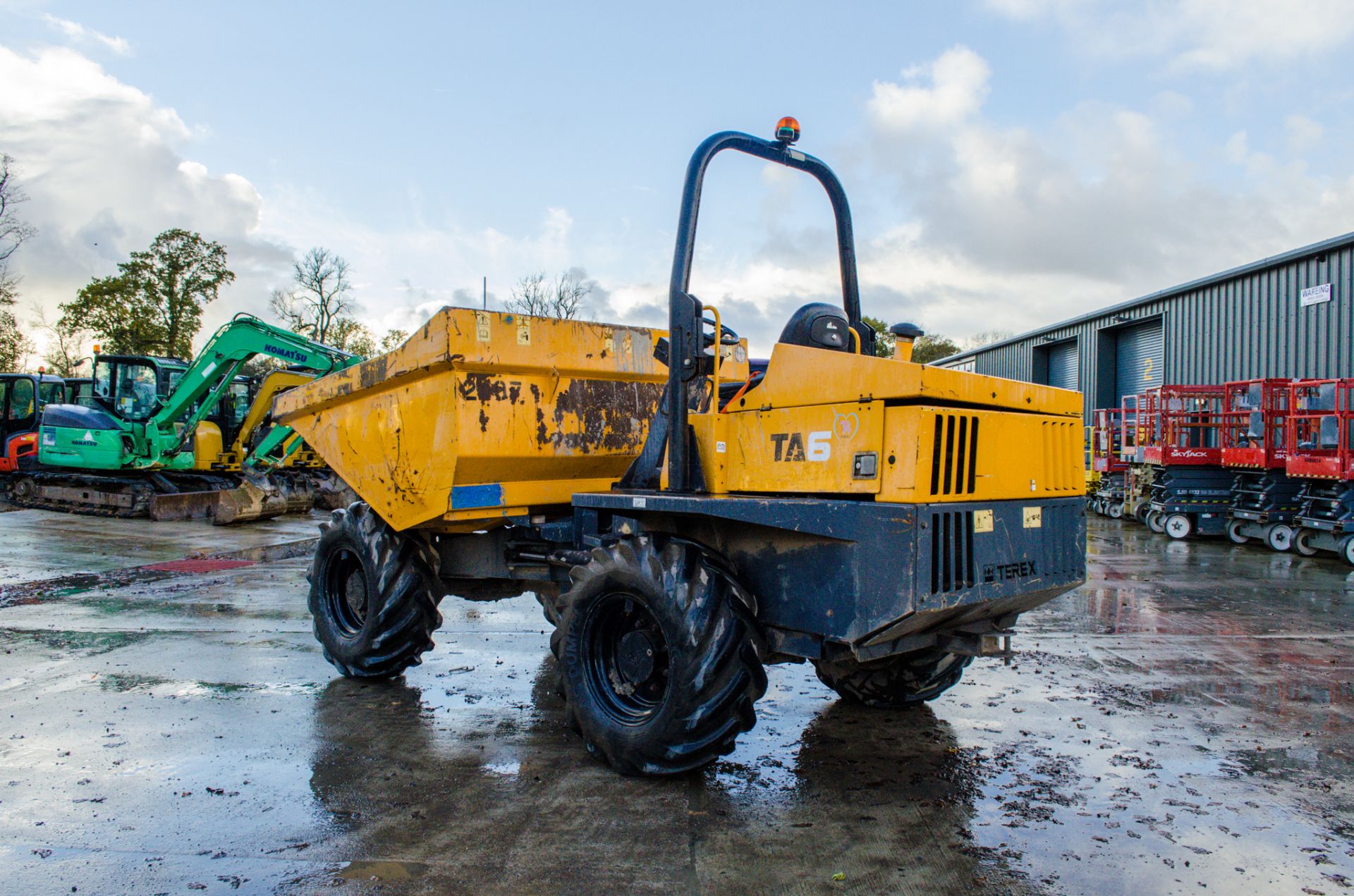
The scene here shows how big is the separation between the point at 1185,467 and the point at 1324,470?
9.83ft

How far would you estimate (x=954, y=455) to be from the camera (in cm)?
349

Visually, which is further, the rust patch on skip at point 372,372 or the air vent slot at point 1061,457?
the rust patch on skip at point 372,372

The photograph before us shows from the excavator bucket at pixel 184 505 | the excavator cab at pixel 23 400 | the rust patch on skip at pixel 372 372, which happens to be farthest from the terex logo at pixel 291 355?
the rust patch on skip at pixel 372 372

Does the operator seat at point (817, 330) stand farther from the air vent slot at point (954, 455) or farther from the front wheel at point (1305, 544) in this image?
the front wheel at point (1305, 544)

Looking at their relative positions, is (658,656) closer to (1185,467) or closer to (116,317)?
(1185,467)

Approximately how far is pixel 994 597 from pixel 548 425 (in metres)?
2.60

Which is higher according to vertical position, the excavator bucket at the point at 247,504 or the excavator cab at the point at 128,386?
the excavator cab at the point at 128,386

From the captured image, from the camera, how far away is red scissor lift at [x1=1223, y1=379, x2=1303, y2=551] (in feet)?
43.1

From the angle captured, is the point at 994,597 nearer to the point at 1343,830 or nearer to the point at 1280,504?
the point at 1343,830

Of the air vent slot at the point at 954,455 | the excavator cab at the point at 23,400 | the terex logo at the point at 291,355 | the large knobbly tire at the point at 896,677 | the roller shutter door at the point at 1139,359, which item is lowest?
the large knobbly tire at the point at 896,677

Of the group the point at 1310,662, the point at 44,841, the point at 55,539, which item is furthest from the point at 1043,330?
the point at 44,841

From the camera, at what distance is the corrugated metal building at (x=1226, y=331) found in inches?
656

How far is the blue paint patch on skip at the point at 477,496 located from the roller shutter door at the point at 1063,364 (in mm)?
25912

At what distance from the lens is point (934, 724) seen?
4871mm
